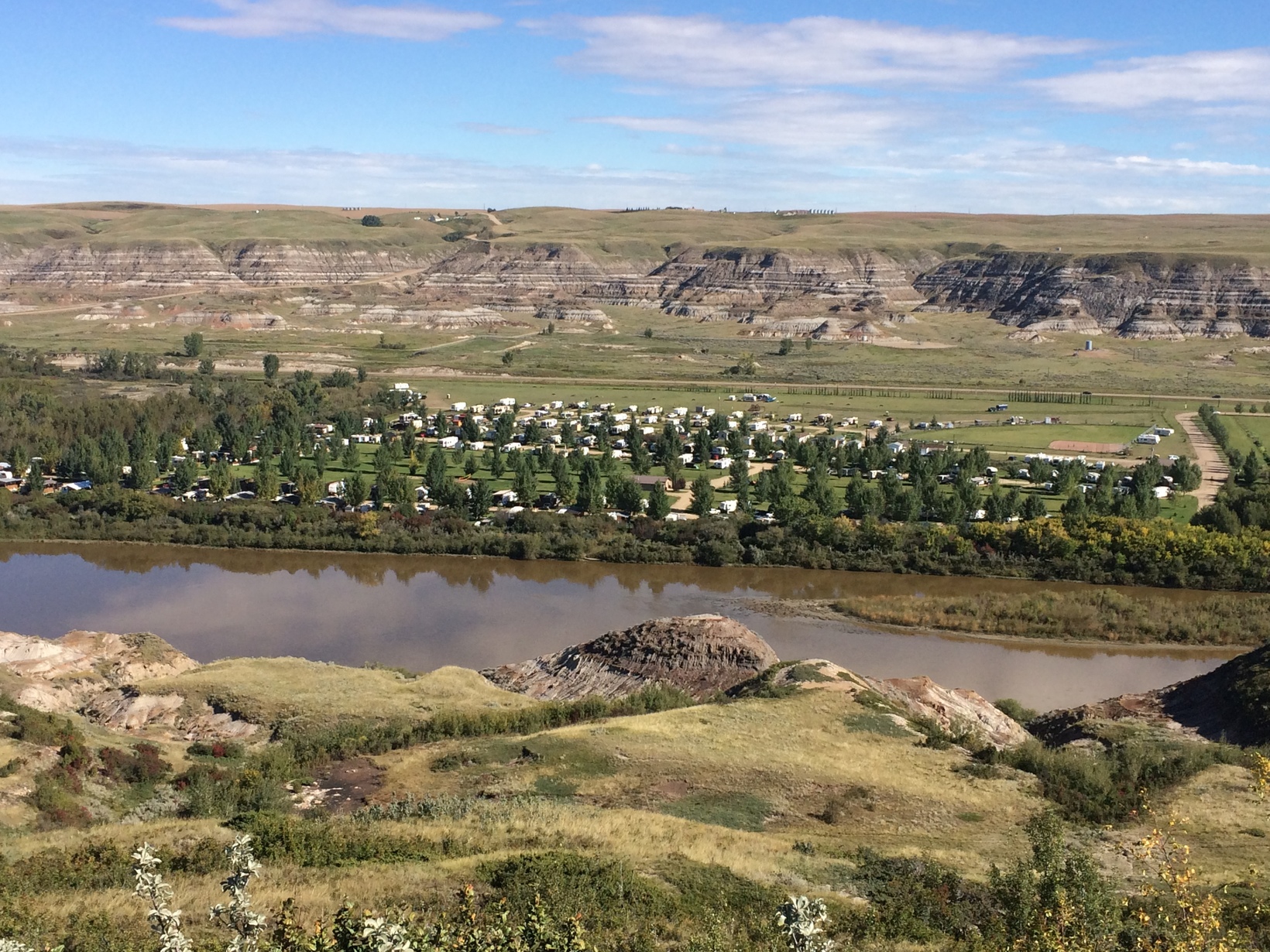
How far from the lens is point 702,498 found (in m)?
63.5

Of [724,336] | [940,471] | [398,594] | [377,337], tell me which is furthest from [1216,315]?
[398,594]

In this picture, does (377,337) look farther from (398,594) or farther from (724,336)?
(398,594)

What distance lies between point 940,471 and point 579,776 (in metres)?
50.2

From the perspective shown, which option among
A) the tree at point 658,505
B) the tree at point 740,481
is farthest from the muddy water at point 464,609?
the tree at point 740,481

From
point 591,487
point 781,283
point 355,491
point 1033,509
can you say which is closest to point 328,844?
point 591,487

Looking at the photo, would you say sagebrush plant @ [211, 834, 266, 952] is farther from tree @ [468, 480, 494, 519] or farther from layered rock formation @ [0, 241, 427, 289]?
layered rock formation @ [0, 241, 427, 289]

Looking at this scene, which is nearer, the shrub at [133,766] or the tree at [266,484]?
the shrub at [133,766]

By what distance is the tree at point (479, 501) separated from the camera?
63.5 m

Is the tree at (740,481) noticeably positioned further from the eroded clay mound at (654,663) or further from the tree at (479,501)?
the eroded clay mound at (654,663)

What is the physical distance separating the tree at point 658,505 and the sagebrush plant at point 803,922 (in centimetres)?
5058

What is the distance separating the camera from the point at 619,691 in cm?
3784

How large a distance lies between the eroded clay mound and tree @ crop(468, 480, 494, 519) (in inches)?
906

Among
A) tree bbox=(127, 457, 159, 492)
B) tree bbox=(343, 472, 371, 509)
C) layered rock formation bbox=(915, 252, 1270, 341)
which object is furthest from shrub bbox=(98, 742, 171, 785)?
layered rock formation bbox=(915, 252, 1270, 341)

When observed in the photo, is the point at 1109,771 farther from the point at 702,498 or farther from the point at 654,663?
the point at 702,498
